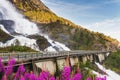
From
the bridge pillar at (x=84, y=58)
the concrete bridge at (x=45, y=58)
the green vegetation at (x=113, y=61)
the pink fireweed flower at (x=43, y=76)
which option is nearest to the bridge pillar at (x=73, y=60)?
the concrete bridge at (x=45, y=58)

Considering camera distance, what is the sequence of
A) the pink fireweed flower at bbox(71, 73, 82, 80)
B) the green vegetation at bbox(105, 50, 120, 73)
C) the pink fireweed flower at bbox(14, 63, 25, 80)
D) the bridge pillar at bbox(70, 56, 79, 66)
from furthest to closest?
1. the green vegetation at bbox(105, 50, 120, 73)
2. the bridge pillar at bbox(70, 56, 79, 66)
3. the pink fireweed flower at bbox(14, 63, 25, 80)
4. the pink fireweed flower at bbox(71, 73, 82, 80)

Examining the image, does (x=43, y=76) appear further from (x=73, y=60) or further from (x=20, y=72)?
(x=73, y=60)

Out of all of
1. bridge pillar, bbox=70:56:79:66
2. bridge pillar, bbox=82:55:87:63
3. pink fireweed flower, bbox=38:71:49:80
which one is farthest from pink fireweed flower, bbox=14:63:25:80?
bridge pillar, bbox=82:55:87:63

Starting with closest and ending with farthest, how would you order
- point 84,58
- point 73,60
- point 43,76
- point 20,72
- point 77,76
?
point 77,76
point 43,76
point 20,72
point 73,60
point 84,58

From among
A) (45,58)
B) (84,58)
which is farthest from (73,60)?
(45,58)

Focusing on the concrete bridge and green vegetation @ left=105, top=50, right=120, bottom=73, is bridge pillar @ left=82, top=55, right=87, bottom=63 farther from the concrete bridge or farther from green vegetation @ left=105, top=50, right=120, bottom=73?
green vegetation @ left=105, top=50, right=120, bottom=73

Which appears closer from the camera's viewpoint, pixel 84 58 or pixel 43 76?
pixel 43 76

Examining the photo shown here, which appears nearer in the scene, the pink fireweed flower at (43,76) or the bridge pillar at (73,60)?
the pink fireweed flower at (43,76)

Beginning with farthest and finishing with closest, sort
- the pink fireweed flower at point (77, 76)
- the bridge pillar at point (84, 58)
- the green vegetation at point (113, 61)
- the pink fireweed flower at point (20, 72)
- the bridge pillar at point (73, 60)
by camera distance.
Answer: the green vegetation at point (113, 61) → the bridge pillar at point (84, 58) → the bridge pillar at point (73, 60) → the pink fireweed flower at point (20, 72) → the pink fireweed flower at point (77, 76)

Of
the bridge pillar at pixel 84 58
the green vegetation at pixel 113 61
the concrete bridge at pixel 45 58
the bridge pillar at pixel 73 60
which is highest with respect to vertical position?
the concrete bridge at pixel 45 58

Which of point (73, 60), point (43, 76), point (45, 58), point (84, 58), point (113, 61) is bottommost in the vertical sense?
point (113, 61)

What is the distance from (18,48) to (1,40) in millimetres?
48838

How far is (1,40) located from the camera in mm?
155125

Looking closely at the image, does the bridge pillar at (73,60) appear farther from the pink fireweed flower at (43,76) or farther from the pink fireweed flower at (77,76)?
the pink fireweed flower at (77,76)
